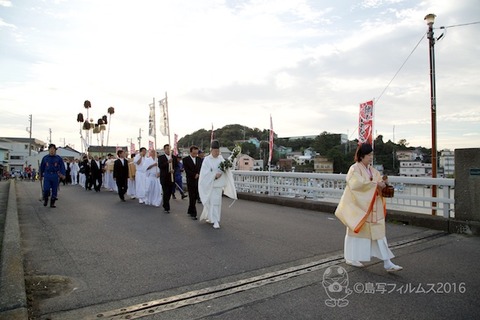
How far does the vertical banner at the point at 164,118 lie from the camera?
39.1ft

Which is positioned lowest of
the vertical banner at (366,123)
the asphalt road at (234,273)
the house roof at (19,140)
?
the asphalt road at (234,273)

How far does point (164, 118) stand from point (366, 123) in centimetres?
685

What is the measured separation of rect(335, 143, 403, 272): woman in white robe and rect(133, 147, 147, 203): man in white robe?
939 centimetres

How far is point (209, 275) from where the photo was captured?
4363 mm

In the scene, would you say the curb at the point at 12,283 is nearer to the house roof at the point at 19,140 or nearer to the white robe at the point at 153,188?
the white robe at the point at 153,188

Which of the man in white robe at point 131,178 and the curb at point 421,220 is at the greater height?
the man in white robe at point 131,178

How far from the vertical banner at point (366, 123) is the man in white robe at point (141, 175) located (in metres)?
7.83

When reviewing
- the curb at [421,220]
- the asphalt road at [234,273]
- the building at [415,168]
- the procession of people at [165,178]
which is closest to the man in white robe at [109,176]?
the procession of people at [165,178]

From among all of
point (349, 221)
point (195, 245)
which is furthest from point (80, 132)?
point (349, 221)

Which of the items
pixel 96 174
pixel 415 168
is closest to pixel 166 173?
pixel 96 174

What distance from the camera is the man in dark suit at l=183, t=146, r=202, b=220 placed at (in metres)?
9.06

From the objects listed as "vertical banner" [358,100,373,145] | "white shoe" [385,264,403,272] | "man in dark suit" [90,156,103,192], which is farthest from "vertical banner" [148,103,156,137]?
"white shoe" [385,264,403,272]

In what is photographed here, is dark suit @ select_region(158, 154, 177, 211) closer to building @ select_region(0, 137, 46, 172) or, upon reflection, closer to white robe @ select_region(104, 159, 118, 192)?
white robe @ select_region(104, 159, 118, 192)

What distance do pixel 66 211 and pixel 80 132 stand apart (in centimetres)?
2457
